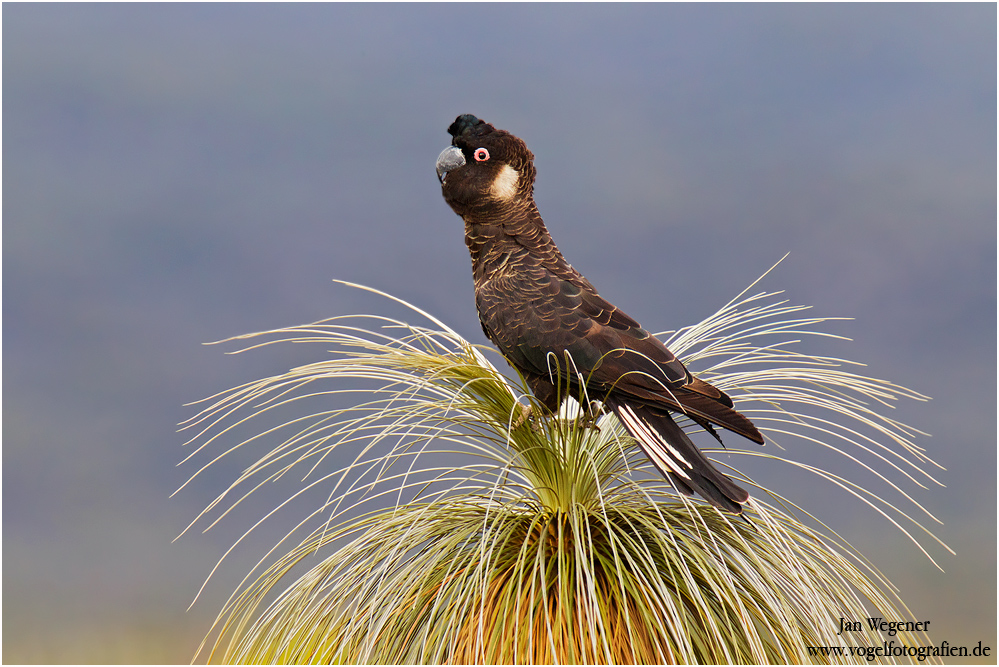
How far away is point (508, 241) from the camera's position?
2.33m

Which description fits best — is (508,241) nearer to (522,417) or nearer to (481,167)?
(481,167)

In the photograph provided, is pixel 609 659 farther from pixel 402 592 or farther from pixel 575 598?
pixel 402 592

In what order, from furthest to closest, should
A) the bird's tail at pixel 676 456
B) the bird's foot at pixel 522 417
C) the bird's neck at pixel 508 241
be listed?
the bird's neck at pixel 508 241
the bird's foot at pixel 522 417
the bird's tail at pixel 676 456

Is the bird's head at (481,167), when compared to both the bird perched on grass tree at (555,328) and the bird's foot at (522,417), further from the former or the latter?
the bird's foot at (522,417)

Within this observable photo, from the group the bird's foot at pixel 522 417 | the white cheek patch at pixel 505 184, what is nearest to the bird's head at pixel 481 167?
the white cheek patch at pixel 505 184

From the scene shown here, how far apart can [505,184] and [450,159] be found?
0.63 ft

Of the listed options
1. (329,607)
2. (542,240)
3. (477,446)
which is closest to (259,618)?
(329,607)

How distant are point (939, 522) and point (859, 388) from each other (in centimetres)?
42

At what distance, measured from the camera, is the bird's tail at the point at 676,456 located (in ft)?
5.85

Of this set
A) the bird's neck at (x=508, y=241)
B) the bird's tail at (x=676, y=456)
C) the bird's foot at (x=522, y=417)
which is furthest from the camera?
the bird's neck at (x=508, y=241)

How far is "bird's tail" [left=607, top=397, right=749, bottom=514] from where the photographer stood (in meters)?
1.78

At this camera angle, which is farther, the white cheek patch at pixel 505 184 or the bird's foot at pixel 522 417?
the white cheek patch at pixel 505 184

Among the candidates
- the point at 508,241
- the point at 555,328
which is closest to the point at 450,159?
the point at 508,241

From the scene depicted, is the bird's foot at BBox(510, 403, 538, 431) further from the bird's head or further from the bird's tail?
the bird's head
